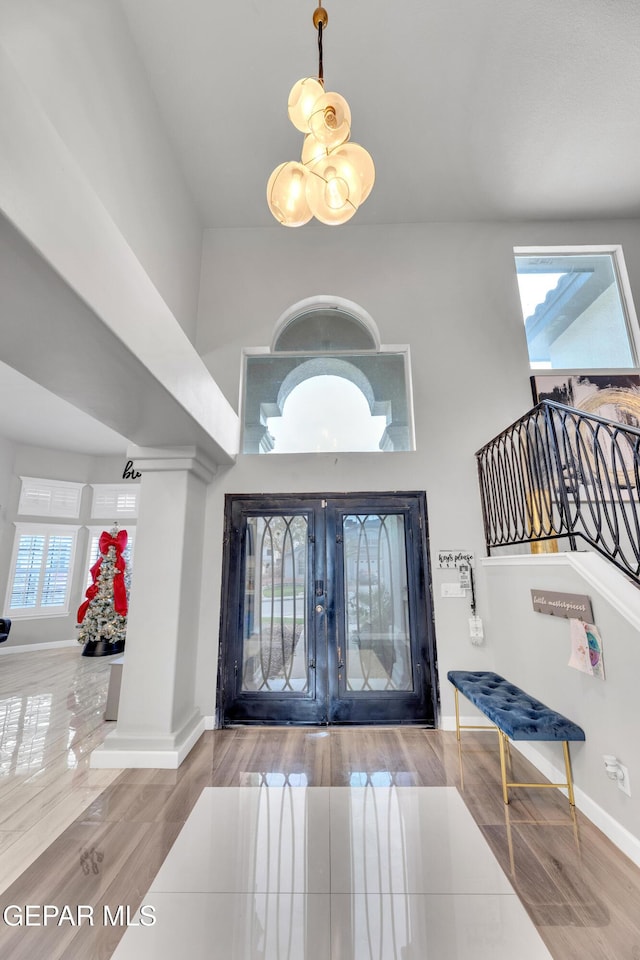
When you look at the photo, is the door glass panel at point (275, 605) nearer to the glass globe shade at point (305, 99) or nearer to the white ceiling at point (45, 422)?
the glass globe shade at point (305, 99)

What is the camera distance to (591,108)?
342 centimetres

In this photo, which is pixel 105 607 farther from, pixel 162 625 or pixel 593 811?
pixel 593 811

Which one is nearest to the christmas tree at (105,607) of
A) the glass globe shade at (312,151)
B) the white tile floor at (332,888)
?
the white tile floor at (332,888)

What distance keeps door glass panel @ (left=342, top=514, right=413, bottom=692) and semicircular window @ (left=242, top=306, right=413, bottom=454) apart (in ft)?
2.89

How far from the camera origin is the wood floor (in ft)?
4.98

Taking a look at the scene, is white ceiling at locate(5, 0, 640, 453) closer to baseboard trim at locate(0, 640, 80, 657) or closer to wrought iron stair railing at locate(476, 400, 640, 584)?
wrought iron stair railing at locate(476, 400, 640, 584)

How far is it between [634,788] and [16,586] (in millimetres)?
8671

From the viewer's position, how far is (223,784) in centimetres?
254

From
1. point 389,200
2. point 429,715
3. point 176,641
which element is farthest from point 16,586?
point 389,200

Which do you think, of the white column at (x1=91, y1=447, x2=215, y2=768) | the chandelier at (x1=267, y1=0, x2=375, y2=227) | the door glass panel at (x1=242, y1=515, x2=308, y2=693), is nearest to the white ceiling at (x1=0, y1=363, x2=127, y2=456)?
the white column at (x1=91, y1=447, x2=215, y2=768)

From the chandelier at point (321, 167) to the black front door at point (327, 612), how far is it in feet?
7.83

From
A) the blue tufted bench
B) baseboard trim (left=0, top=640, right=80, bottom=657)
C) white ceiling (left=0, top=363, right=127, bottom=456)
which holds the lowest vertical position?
baseboard trim (left=0, top=640, right=80, bottom=657)

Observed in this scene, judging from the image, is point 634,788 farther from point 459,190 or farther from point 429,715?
point 459,190

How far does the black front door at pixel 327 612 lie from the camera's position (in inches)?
137
